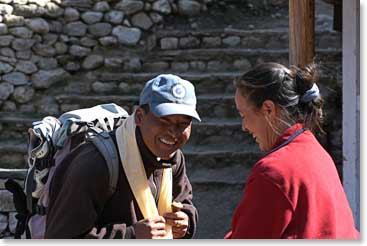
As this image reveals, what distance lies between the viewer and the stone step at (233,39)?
7.06 metres

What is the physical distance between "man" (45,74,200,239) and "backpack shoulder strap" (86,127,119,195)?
2 centimetres

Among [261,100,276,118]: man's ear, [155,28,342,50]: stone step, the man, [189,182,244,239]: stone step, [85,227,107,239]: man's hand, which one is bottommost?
[189,182,244,239]: stone step

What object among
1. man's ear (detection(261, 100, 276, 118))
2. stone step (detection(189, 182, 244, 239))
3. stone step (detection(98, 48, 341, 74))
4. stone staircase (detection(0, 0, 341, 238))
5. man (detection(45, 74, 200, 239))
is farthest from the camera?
stone step (detection(98, 48, 341, 74))

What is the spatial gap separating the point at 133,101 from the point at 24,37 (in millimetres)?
1204

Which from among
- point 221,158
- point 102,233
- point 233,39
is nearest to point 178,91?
point 102,233

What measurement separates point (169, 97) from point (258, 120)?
1.24ft

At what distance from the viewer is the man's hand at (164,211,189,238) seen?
2.76 m

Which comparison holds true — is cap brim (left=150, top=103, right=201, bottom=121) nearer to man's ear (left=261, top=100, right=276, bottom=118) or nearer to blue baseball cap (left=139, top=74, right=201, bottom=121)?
blue baseball cap (left=139, top=74, right=201, bottom=121)

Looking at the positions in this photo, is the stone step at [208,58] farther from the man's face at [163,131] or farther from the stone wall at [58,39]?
the man's face at [163,131]

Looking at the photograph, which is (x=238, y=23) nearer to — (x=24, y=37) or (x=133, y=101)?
(x=133, y=101)

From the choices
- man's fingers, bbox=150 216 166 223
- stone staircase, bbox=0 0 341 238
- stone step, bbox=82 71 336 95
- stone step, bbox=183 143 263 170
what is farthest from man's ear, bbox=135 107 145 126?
stone step, bbox=82 71 336 95

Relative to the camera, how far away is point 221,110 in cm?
666

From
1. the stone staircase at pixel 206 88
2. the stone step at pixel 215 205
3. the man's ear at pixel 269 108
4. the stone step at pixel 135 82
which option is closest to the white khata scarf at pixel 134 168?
the man's ear at pixel 269 108

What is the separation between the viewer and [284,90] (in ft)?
7.55
